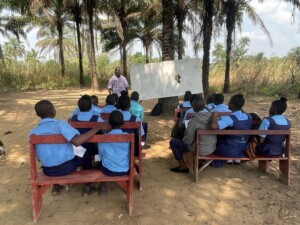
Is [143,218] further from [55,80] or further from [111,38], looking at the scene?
[111,38]

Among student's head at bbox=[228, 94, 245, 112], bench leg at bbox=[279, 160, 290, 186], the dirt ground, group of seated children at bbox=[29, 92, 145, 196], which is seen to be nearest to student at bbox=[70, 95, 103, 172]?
group of seated children at bbox=[29, 92, 145, 196]

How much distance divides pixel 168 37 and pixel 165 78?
1.27 meters

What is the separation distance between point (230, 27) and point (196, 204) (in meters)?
12.2

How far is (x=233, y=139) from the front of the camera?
4984 mm

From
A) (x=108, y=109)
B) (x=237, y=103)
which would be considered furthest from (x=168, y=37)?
(x=237, y=103)

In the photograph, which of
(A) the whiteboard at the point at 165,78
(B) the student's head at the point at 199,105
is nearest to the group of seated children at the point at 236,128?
(B) the student's head at the point at 199,105

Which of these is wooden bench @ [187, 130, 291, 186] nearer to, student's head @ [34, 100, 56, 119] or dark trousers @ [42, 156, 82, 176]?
dark trousers @ [42, 156, 82, 176]

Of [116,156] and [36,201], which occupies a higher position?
[116,156]

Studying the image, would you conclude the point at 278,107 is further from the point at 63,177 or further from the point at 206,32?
the point at 206,32

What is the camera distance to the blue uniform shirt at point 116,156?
4.04 m

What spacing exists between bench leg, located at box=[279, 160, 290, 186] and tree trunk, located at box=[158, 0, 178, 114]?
5.21m

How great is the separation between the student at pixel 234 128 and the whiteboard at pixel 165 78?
14.9 feet

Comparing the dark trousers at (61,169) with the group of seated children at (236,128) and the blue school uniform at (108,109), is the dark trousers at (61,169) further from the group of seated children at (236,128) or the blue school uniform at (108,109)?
the blue school uniform at (108,109)

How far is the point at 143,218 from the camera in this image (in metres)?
3.93
